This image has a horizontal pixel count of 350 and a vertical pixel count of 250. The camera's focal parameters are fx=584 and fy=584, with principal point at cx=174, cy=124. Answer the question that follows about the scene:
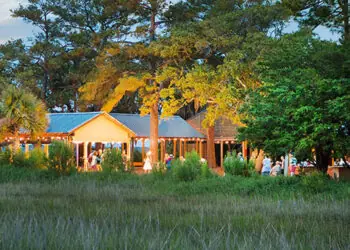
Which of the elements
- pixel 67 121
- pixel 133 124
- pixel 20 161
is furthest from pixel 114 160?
pixel 133 124

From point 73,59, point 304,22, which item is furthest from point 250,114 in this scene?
point 73,59

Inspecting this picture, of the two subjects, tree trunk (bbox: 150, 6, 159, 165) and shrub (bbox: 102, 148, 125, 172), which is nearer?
shrub (bbox: 102, 148, 125, 172)

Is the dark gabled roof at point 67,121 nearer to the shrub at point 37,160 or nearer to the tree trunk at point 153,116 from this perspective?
the tree trunk at point 153,116

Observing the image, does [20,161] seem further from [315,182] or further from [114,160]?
[315,182]

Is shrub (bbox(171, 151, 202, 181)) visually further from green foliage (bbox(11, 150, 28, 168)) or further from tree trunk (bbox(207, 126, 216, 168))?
tree trunk (bbox(207, 126, 216, 168))

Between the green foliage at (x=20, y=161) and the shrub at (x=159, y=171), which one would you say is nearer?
the shrub at (x=159, y=171)

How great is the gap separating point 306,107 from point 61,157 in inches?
383

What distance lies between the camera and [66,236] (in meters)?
5.56

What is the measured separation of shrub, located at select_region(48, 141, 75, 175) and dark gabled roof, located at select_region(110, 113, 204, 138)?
16873 mm

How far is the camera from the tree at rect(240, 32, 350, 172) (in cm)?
1519

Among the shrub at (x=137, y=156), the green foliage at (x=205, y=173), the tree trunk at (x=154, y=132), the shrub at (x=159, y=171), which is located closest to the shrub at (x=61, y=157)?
the shrub at (x=159, y=171)

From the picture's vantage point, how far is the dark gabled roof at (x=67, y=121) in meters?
33.7

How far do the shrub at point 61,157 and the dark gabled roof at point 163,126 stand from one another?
16.9m

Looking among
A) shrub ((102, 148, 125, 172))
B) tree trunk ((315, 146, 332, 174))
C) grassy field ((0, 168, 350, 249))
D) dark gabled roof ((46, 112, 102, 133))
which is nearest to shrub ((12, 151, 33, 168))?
grassy field ((0, 168, 350, 249))
